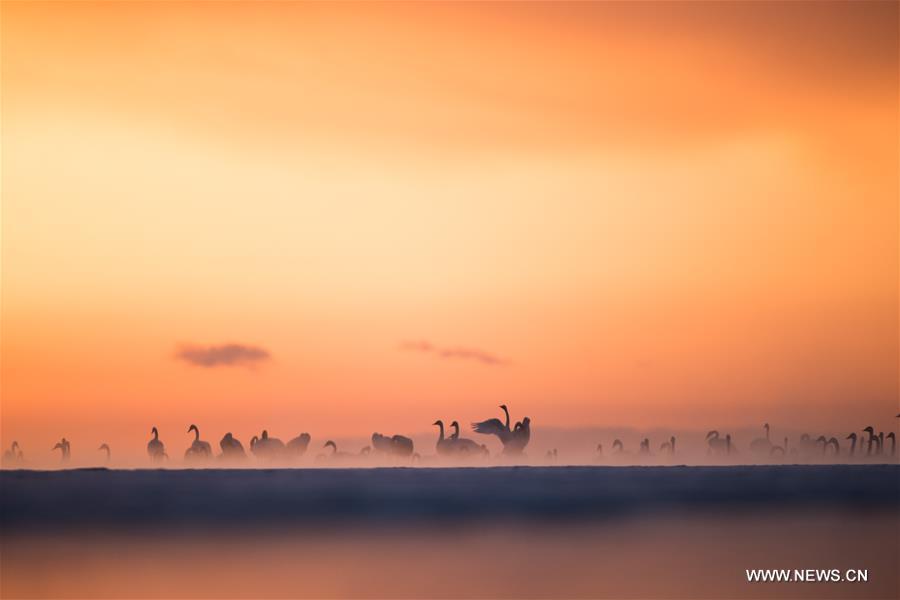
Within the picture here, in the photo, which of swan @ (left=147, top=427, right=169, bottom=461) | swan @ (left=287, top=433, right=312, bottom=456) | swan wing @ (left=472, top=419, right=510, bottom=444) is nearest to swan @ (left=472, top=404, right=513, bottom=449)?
swan wing @ (left=472, top=419, right=510, bottom=444)

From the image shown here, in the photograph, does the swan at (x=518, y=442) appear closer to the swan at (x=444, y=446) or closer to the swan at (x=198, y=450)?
the swan at (x=444, y=446)

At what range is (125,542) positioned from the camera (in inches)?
679

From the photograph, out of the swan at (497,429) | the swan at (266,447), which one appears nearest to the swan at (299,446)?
the swan at (266,447)

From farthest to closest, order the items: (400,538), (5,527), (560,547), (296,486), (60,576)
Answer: (296,486) < (5,527) < (400,538) < (560,547) < (60,576)

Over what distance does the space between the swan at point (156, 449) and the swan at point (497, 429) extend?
17.4ft

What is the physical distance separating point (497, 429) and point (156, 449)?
6.31 meters

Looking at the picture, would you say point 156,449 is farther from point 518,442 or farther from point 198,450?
point 518,442

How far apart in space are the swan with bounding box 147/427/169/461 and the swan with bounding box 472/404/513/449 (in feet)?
17.4

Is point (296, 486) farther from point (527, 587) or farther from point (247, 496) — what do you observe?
point (527, 587)

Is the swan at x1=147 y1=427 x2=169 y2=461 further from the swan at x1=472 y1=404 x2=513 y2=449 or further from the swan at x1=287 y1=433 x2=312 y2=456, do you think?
the swan at x1=472 y1=404 x2=513 y2=449

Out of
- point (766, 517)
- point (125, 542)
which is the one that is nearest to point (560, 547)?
point (766, 517)

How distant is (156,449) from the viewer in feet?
61.5

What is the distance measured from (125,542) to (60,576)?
2786 millimetres

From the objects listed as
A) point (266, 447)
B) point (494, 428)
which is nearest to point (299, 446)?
point (266, 447)
